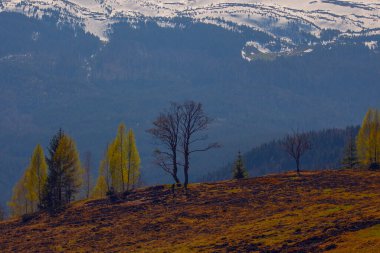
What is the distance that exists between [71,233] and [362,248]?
3895cm

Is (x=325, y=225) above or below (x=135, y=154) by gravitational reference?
below

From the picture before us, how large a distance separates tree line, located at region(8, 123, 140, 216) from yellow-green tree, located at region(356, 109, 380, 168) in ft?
137

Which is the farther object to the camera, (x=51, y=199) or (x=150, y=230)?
(x=51, y=199)

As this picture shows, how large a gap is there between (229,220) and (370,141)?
6034 centimetres

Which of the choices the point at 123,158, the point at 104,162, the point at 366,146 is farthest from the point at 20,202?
the point at 366,146

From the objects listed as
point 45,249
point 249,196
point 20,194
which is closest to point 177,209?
point 249,196

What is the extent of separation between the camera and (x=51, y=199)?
340 ft

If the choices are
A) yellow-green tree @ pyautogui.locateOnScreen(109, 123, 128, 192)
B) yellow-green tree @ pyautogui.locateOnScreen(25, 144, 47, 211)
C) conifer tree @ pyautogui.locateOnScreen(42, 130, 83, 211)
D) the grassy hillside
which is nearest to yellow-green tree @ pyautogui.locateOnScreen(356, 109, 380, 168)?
the grassy hillside

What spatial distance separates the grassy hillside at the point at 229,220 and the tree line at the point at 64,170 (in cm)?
564

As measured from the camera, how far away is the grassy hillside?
206 ft

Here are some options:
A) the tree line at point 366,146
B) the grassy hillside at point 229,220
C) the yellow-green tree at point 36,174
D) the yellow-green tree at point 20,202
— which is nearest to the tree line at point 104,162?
the yellow-green tree at point 36,174

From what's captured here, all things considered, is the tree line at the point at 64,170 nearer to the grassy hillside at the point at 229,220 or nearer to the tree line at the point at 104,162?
the tree line at the point at 104,162

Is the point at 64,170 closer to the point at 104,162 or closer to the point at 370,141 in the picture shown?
the point at 104,162

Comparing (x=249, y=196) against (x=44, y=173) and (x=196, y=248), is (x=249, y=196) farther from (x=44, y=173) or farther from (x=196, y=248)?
(x=44, y=173)
